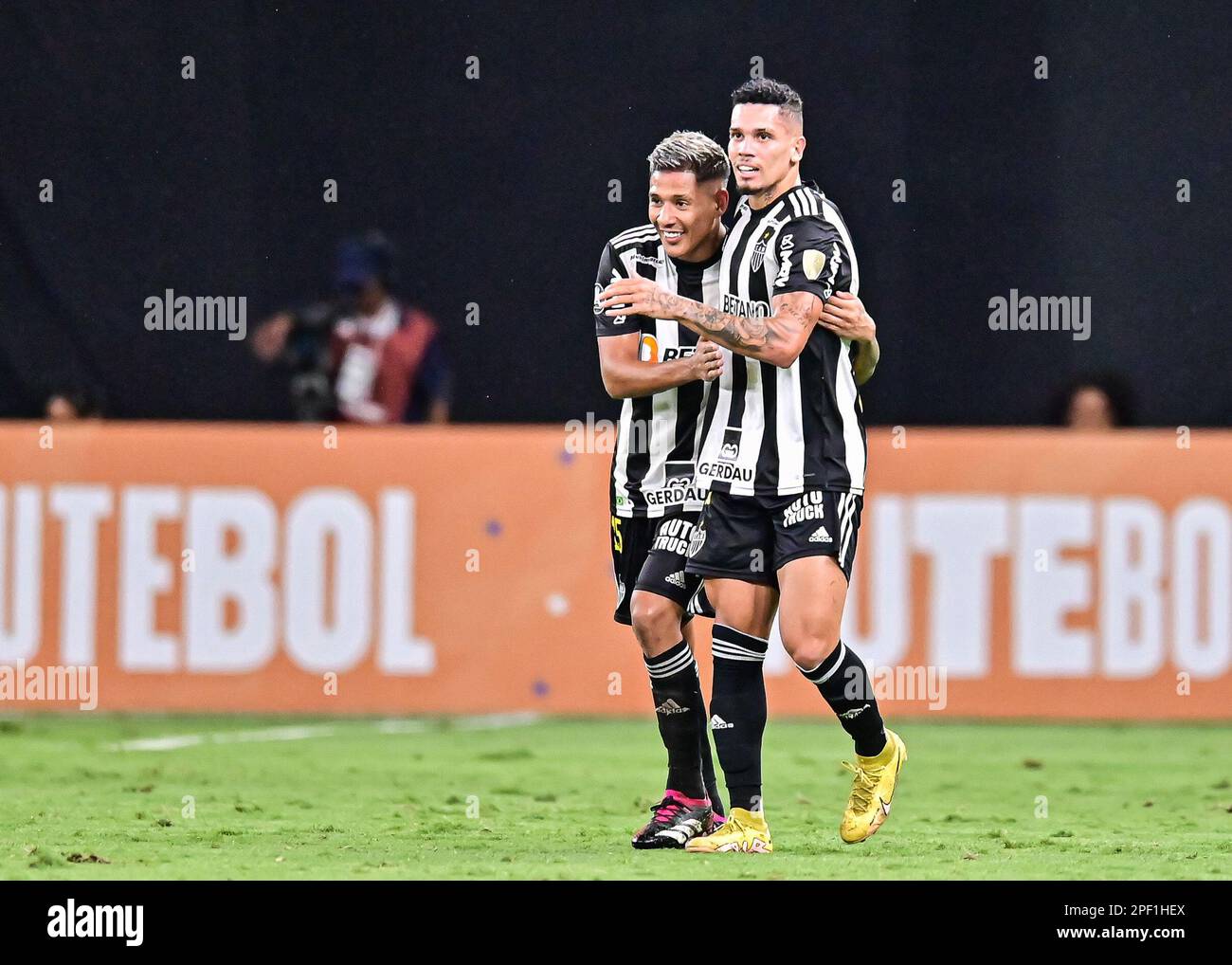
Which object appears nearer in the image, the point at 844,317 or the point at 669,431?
the point at 844,317

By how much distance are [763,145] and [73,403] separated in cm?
632

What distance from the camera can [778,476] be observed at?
6.70 metres

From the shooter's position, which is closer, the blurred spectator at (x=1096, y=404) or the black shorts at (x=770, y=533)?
the black shorts at (x=770, y=533)

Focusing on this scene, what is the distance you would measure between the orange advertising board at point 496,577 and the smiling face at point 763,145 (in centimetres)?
433

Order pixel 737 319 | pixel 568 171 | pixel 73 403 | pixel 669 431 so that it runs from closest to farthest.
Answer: pixel 737 319 → pixel 669 431 → pixel 73 403 → pixel 568 171

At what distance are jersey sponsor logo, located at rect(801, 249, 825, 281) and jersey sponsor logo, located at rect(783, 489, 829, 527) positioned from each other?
643 mm

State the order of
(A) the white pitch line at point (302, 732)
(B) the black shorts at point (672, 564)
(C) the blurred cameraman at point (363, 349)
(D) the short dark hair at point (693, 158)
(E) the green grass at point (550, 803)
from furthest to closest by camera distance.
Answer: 1. (C) the blurred cameraman at point (363, 349)
2. (A) the white pitch line at point (302, 732)
3. (B) the black shorts at point (672, 564)
4. (D) the short dark hair at point (693, 158)
5. (E) the green grass at point (550, 803)

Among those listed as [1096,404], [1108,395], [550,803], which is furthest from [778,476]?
[1108,395]

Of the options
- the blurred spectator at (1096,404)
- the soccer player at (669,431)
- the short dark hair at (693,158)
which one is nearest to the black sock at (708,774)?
the soccer player at (669,431)

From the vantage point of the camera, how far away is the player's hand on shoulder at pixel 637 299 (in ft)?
21.4

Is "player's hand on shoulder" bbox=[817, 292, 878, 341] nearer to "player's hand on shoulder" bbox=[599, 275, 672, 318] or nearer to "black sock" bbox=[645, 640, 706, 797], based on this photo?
"player's hand on shoulder" bbox=[599, 275, 672, 318]

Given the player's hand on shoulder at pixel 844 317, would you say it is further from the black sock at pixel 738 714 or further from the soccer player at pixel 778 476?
the black sock at pixel 738 714

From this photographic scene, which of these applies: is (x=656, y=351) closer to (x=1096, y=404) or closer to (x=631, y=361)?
(x=631, y=361)
